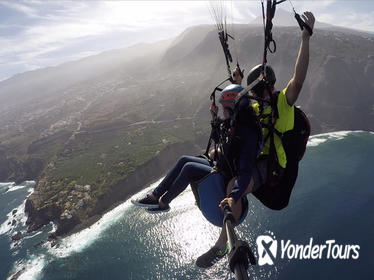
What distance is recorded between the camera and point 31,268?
5659 centimetres

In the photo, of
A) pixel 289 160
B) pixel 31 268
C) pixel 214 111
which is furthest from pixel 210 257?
pixel 31 268

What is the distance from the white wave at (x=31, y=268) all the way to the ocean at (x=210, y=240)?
9.3 inches

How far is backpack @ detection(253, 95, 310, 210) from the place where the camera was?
4.85 metres

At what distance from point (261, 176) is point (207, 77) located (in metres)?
177

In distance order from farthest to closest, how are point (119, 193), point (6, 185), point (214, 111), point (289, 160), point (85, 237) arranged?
point (6, 185), point (119, 193), point (85, 237), point (214, 111), point (289, 160)

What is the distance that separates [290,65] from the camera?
513ft

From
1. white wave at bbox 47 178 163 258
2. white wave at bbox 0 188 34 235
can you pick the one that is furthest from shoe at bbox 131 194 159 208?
white wave at bbox 0 188 34 235

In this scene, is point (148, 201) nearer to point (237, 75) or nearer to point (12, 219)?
point (237, 75)

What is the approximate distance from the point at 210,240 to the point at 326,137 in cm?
7532

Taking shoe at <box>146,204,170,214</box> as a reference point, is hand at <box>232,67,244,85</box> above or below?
above

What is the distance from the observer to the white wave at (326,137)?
98.2 meters

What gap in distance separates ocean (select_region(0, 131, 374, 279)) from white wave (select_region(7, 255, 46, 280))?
0.24 meters

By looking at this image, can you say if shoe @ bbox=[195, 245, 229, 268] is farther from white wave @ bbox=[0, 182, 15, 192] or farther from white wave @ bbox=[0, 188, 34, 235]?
white wave @ bbox=[0, 182, 15, 192]

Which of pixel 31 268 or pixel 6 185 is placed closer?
pixel 31 268
